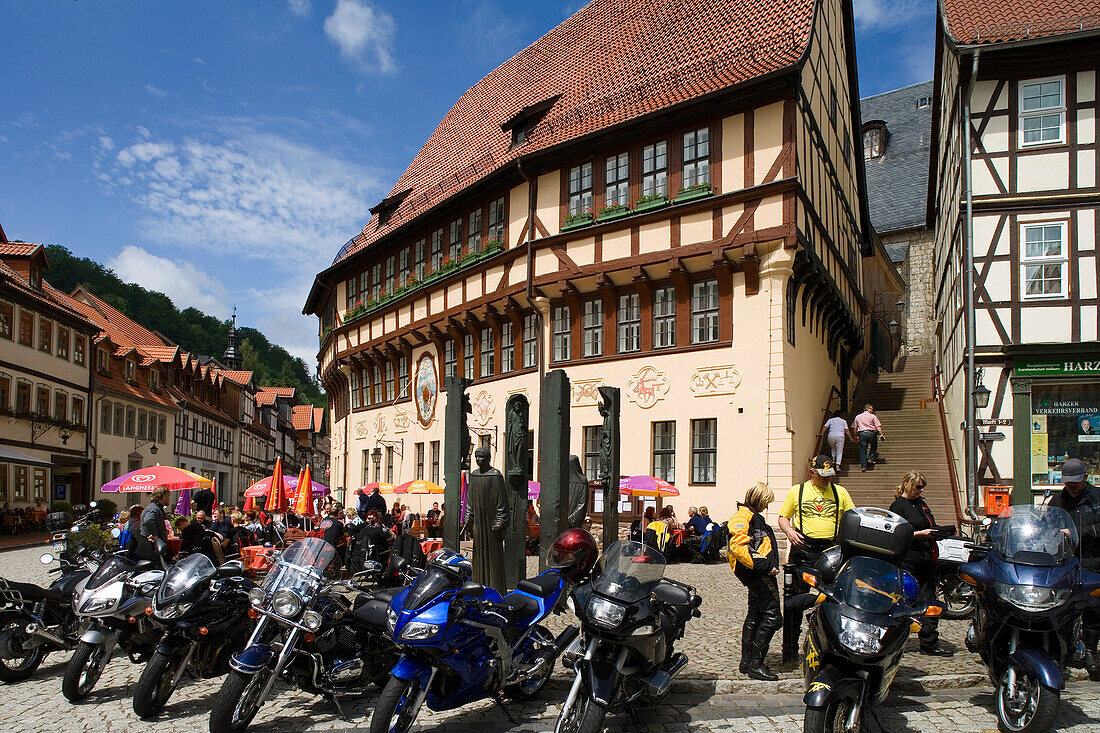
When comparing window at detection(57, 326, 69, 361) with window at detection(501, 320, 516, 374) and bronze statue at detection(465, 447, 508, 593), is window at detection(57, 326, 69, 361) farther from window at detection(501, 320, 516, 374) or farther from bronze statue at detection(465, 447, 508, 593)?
bronze statue at detection(465, 447, 508, 593)

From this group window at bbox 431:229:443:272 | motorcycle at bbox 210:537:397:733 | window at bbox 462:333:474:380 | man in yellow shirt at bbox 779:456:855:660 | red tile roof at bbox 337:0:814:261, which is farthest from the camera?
window at bbox 431:229:443:272

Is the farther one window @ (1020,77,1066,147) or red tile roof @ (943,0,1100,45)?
window @ (1020,77,1066,147)

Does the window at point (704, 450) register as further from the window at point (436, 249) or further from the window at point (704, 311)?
the window at point (436, 249)

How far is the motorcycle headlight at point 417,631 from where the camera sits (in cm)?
563

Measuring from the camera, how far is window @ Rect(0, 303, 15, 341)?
3244 cm

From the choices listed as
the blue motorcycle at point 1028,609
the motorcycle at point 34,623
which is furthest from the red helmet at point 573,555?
the motorcycle at point 34,623

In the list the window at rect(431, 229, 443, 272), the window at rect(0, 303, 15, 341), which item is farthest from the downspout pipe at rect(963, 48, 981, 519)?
the window at rect(0, 303, 15, 341)

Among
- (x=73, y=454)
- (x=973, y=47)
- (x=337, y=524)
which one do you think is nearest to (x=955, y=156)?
(x=973, y=47)

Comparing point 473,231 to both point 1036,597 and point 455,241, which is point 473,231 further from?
point 1036,597

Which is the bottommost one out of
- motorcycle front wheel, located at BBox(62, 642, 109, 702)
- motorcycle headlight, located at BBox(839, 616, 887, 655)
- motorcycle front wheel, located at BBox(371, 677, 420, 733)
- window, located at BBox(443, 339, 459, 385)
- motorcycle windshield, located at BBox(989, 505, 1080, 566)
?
motorcycle front wheel, located at BBox(62, 642, 109, 702)

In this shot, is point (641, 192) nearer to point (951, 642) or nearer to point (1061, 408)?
point (1061, 408)

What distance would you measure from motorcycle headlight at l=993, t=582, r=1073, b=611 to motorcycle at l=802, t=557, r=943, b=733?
0.85 meters

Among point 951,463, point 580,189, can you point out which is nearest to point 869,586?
point 951,463

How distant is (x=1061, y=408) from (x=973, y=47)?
26.0 feet
